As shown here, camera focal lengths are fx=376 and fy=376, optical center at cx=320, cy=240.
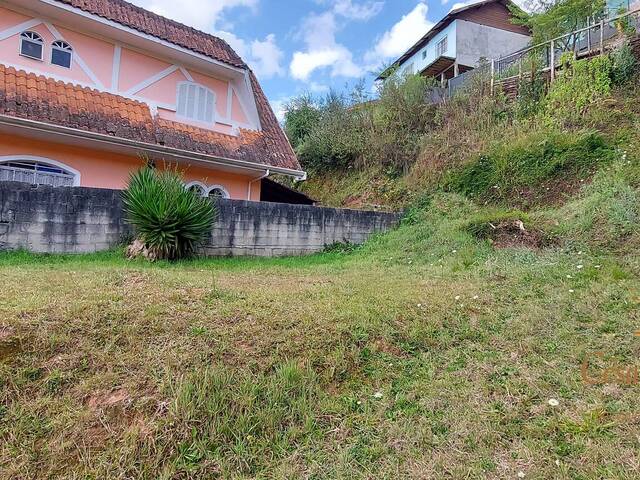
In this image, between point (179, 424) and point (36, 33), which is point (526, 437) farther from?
point (36, 33)

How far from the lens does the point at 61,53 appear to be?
286 inches

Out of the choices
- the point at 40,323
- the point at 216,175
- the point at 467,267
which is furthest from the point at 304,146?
the point at 40,323

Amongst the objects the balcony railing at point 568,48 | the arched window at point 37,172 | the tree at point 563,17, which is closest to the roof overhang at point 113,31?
the arched window at point 37,172

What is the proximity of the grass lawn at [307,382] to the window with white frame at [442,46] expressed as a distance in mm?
18472

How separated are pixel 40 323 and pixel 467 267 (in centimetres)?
465

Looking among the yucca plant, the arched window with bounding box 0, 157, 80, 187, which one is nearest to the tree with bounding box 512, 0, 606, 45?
the yucca plant

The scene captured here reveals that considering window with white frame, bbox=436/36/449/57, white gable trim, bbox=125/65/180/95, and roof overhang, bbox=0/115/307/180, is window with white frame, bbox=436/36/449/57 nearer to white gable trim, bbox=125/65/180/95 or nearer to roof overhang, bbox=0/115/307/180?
roof overhang, bbox=0/115/307/180

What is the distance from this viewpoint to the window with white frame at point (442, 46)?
1886 cm

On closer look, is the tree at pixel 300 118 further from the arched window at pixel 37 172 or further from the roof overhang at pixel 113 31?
the arched window at pixel 37 172

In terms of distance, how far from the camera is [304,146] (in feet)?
43.8

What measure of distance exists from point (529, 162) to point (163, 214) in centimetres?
725

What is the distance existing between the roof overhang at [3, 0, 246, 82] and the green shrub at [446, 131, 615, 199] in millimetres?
6084

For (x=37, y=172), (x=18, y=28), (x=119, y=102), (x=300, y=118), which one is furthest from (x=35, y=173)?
(x=300, y=118)

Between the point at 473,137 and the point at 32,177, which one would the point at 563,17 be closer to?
the point at 473,137
